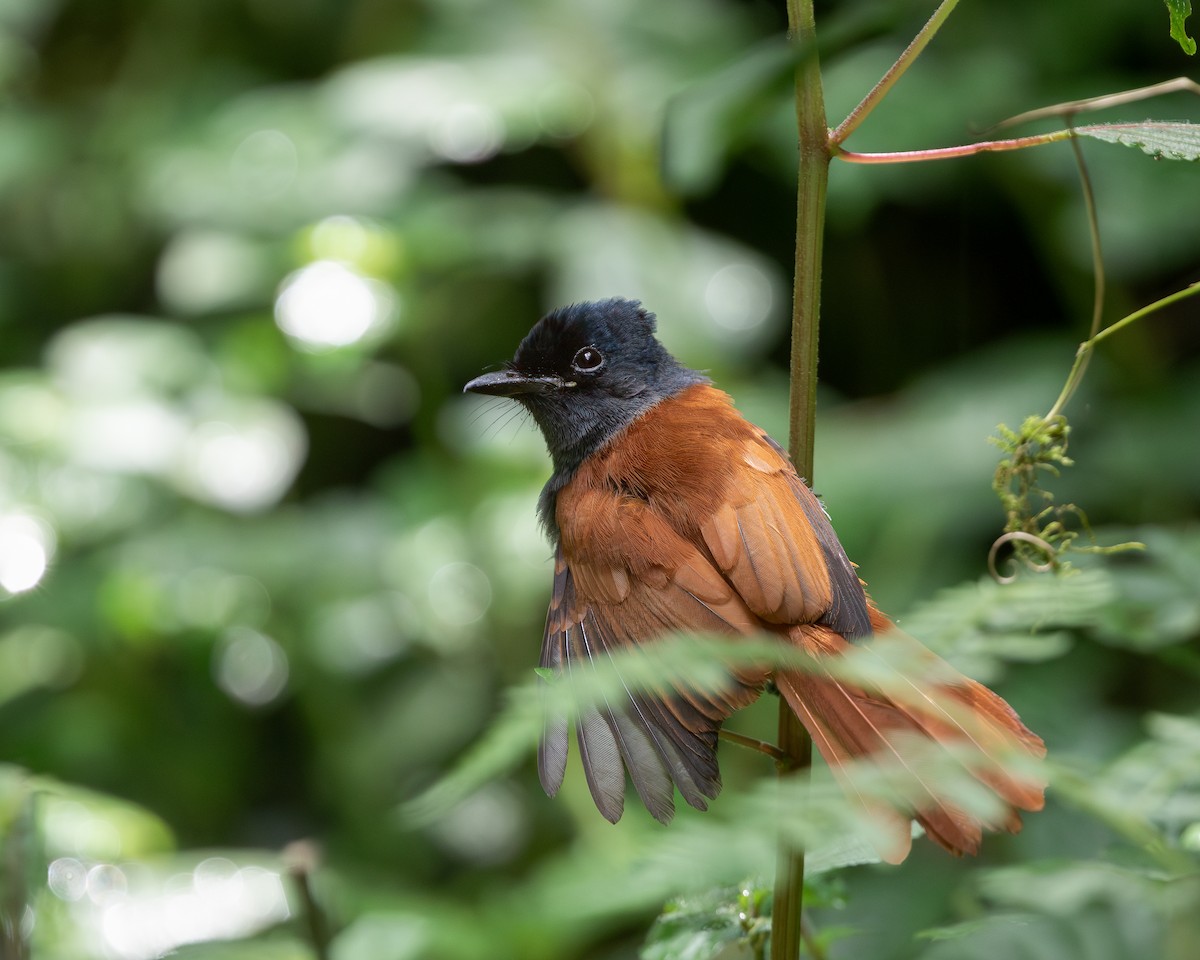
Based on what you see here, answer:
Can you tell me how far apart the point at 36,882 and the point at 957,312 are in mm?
4173

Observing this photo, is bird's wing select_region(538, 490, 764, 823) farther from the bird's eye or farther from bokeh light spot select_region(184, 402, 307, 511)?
bokeh light spot select_region(184, 402, 307, 511)

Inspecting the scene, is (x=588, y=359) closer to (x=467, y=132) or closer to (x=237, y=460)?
(x=237, y=460)

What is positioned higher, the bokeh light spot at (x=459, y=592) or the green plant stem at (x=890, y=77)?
the green plant stem at (x=890, y=77)

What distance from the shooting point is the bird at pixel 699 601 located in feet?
4.00

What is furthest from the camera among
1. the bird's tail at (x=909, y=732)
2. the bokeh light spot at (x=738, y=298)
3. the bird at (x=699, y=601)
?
the bokeh light spot at (x=738, y=298)

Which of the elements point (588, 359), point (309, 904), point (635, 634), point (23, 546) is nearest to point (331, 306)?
point (23, 546)

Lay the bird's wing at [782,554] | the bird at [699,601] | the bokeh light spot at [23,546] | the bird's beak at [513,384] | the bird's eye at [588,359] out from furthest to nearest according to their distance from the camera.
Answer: the bokeh light spot at [23,546], the bird's eye at [588,359], the bird's beak at [513,384], the bird's wing at [782,554], the bird at [699,601]

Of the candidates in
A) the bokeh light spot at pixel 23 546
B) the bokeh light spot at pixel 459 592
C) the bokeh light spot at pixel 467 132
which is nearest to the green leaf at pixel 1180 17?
the bokeh light spot at pixel 459 592

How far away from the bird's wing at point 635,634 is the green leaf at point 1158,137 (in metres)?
0.58

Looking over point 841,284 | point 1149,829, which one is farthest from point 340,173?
point 1149,829

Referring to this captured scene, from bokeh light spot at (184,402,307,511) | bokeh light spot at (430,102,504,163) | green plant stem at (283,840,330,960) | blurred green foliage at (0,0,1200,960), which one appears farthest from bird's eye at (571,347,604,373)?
bokeh light spot at (430,102,504,163)

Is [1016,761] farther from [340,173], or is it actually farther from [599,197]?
[599,197]

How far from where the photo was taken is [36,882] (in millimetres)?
1058

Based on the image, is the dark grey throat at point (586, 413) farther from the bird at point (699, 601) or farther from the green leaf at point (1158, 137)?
the green leaf at point (1158, 137)
